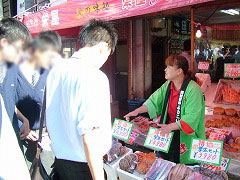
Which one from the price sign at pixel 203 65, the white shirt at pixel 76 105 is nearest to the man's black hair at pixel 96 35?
the white shirt at pixel 76 105

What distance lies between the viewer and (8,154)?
1205mm

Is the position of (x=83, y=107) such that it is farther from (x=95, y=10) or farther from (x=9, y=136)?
(x=95, y=10)

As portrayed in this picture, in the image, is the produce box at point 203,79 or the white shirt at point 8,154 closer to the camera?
the white shirt at point 8,154

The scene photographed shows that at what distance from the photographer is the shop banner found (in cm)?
308

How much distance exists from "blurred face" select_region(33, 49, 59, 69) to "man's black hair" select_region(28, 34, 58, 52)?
1cm

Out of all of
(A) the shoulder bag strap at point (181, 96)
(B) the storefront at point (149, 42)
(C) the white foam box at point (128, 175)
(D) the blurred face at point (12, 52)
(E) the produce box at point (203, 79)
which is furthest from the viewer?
(E) the produce box at point (203, 79)

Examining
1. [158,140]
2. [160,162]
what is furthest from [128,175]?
[158,140]

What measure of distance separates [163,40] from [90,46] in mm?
6440

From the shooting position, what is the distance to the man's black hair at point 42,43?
29.1 inches

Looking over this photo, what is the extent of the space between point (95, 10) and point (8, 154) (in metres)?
3.35

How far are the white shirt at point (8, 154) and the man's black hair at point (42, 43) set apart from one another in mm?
598

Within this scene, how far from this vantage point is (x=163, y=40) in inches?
295

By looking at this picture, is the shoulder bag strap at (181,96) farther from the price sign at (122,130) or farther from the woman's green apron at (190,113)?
the price sign at (122,130)

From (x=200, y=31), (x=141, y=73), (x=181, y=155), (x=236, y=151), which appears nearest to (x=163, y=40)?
(x=141, y=73)
